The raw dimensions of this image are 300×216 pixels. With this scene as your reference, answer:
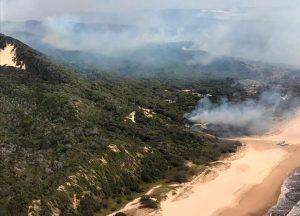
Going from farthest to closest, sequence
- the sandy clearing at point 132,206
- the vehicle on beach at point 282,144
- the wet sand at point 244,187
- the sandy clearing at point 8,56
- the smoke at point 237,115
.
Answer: the sandy clearing at point 8,56 → the smoke at point 237,115 → the vehicle on beach at point 282,144 → the wet sand at point 244,187 → the sandy clearing at point 132,206

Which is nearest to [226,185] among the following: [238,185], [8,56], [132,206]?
[238,185]

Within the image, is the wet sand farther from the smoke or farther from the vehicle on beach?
the smoke

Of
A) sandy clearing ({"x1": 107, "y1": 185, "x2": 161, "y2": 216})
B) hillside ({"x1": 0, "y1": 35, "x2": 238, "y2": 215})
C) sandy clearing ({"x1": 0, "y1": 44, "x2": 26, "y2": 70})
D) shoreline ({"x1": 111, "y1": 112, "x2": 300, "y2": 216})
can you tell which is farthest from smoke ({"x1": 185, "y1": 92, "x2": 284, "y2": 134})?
sandy clearing ({"x1": 0, "y1": 44, "x2": 26, "y2": 70})

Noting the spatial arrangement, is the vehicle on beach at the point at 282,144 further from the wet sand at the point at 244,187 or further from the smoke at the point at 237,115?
the smoke at the point at 237,115

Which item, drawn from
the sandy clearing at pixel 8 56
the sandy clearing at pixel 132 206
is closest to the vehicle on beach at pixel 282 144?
the sandy clearing at pixel 132 206

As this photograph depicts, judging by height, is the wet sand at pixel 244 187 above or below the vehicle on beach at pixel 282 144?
below

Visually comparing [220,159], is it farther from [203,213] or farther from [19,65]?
[19,65]
